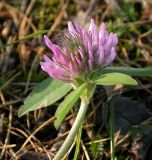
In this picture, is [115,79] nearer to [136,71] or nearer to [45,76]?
[136,71]

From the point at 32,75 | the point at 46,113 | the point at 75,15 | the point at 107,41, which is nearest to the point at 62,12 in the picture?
the point at 75,15

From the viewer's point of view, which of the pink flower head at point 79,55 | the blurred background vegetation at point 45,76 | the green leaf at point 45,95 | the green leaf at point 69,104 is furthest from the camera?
the blurred background vegetation at point 45,76

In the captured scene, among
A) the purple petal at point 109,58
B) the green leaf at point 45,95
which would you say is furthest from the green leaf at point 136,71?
A: the green leaf at point 45,95

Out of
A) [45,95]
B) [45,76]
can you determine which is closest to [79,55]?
[45,95]

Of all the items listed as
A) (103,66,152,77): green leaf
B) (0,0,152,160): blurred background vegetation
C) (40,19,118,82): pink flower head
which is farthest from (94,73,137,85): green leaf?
(0,0,152,160): blurred background vegetation

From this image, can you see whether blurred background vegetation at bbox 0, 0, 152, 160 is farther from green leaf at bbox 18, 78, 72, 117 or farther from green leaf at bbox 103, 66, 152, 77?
green leaf at bbox 103, 66, 152, 77

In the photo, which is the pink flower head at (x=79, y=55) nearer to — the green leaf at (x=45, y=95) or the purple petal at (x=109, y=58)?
the purple petal at (x=109, y=58)
